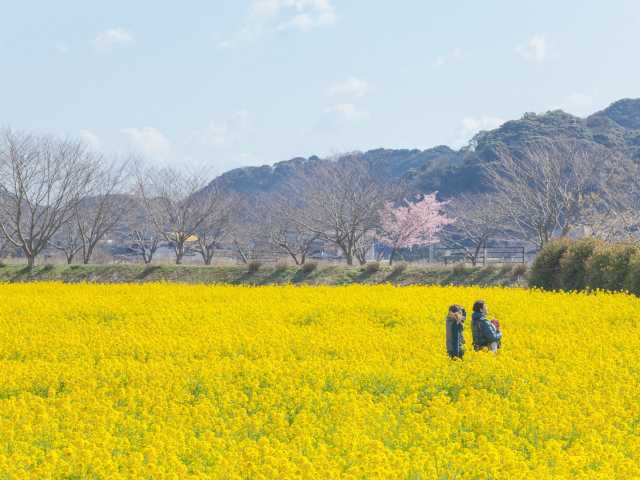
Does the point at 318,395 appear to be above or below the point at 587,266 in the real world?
below

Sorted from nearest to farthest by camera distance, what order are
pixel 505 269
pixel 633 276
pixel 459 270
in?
pixel 633 276, pixel 505 269, pixel 459 270

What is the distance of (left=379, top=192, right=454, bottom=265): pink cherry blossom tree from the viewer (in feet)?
172

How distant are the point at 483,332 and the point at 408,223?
4172 cm

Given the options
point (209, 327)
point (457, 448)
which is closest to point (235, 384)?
point (457, 448)

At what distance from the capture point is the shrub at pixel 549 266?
24708 mm

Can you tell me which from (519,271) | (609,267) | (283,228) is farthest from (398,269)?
(283,228)

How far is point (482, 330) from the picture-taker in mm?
11461

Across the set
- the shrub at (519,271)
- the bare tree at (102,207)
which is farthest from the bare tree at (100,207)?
the shrub at (519,271)

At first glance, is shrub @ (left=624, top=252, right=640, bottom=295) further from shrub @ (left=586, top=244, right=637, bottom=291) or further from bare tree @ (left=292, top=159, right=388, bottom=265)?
bare tree @ (left=292, top=159, right=388, bottom=265)

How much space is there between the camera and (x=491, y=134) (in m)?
78.4

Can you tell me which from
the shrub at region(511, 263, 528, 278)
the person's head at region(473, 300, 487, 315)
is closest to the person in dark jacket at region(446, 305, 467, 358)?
the person's head at region(473, 300, 487, 315)

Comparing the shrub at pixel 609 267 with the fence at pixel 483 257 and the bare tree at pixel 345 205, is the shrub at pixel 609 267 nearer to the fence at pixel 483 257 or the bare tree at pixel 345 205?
the bare tree at pixel 345 205

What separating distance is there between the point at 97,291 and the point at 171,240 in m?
26.0

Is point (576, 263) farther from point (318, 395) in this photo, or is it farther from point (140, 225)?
point (140, 225)
